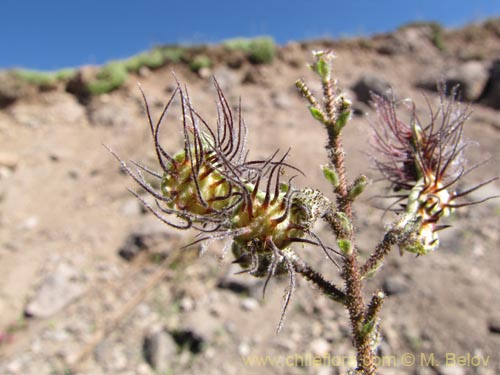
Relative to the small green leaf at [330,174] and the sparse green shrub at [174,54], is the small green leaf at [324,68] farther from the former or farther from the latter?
the sparse green shrub at [174,54]

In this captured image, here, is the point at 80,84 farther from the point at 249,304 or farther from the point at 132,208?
the point at 249,304

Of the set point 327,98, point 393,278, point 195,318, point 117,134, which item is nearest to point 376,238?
point 393,278

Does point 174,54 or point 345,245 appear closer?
point 345,245

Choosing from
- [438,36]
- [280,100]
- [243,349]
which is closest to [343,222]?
[243,349]

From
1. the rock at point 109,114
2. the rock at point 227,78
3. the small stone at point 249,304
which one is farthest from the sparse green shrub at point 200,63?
the small stone at point 249,304

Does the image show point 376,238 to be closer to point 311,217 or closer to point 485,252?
point 485,252

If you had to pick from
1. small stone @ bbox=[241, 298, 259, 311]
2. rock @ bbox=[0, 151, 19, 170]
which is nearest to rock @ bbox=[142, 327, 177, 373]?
small stone @ bbox=[241, 298, 259, 311]
